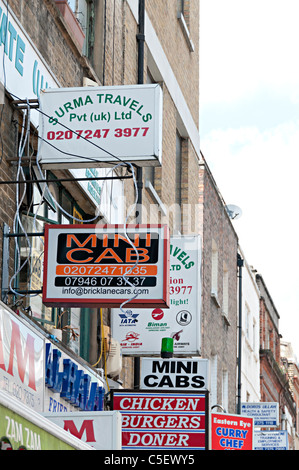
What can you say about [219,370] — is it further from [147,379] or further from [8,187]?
[8,187]

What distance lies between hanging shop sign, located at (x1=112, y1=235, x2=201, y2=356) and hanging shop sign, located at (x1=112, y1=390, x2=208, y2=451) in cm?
219

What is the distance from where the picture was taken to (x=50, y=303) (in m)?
11.0

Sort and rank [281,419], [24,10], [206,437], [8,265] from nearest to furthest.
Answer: [8,265], [24,10], [206,437], [281,419]

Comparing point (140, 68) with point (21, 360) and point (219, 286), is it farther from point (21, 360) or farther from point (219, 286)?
point (219, 286)

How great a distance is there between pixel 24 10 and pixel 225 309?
16.8 m

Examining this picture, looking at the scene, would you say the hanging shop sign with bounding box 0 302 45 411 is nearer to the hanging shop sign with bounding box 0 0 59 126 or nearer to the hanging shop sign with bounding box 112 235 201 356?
the hanging shop sign with bounding box 0 0 59 126

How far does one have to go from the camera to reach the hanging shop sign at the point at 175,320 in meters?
15.2

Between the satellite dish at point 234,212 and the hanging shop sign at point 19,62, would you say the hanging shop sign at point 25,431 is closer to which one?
the hanging shop sign at point 19,62

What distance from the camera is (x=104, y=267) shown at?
11.1 metres

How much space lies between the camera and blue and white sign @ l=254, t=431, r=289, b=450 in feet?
94.5

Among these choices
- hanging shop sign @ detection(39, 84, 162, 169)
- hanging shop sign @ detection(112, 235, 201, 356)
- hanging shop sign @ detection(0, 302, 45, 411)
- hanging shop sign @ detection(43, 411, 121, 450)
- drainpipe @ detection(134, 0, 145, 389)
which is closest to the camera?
hanging shop sign @ detection(43, 411, 121, 450)

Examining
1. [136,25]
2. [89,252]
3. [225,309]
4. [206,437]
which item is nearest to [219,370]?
[225,309]

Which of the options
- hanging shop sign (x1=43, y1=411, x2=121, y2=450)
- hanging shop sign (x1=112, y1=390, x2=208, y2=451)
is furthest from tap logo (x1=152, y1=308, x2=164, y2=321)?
hanging shop sign (x1=43, y1=411, x2=121, y2=450)

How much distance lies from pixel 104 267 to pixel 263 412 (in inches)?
735
